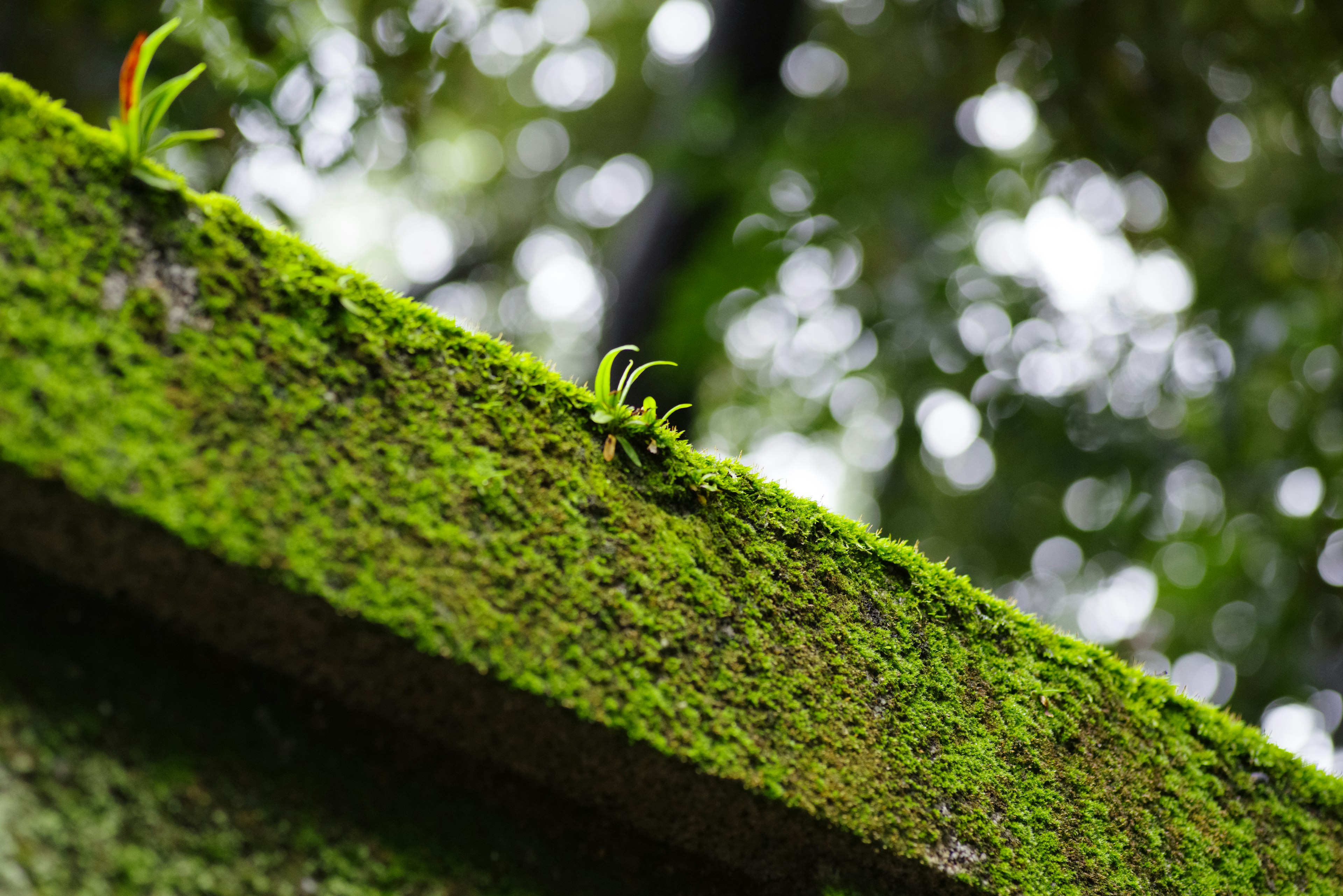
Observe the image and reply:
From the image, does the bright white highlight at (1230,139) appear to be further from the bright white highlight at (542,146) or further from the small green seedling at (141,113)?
the bright white highlight at (542,146)

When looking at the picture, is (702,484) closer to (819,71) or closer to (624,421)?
(624,421)

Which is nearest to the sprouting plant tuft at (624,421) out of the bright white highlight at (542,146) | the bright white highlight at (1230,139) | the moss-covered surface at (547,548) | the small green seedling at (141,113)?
→ the moss-covered surface at (547,548)

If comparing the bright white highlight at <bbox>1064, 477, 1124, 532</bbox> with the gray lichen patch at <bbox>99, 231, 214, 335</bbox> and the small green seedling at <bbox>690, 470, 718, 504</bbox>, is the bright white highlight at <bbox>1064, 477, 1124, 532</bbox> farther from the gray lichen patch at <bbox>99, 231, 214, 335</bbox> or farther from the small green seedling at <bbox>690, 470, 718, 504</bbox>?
the gray lichen patch at <bbox>99, 231, 214, 335</bbox>

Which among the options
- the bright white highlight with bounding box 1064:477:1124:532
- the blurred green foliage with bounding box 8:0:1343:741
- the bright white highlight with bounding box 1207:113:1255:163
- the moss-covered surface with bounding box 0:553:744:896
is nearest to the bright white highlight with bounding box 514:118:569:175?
the blurred green foliage with bounding box 8:0:1343:741

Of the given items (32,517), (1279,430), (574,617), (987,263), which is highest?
(987,263)

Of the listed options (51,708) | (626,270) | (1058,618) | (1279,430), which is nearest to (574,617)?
(51,708)

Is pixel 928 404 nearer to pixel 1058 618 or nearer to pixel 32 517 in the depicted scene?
pixel 32 517
